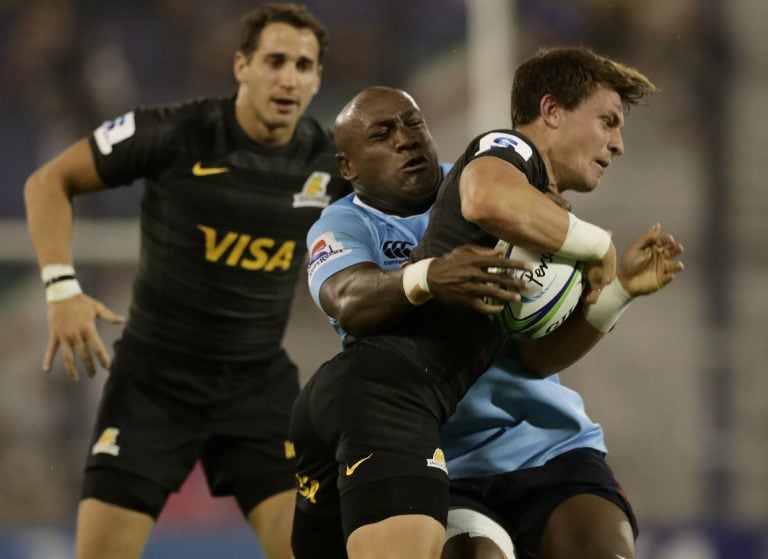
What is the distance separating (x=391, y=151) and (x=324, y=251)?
0.35 m

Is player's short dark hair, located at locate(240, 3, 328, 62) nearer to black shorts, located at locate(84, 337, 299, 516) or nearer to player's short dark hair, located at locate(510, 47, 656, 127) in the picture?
black shorts, located at locate(84, 337, 299, 516)

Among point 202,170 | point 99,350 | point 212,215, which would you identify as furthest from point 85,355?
point 202,170

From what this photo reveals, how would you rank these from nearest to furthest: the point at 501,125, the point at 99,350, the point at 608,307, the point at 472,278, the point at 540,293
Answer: the point at 472,278, the point at 540,293, the point at 608,307, the point at 99,350, the point at 501,125

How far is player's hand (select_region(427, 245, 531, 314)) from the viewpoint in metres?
2.91

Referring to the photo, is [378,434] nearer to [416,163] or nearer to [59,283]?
[416,163]

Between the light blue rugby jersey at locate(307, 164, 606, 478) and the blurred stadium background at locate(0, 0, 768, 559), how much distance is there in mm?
4161

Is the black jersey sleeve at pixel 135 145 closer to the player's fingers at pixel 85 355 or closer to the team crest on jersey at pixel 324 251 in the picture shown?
the player's fingers at pixel 85 355

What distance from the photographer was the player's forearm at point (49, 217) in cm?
432

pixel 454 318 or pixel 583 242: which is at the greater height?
pixel 583 242

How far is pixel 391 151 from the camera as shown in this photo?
135 inches

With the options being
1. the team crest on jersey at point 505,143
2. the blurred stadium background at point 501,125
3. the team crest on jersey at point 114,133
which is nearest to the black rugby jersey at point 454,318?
the team crest on jersey at point 505,143

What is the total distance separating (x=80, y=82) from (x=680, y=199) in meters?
3.59

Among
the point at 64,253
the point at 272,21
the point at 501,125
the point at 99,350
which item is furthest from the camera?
the point at 501,125

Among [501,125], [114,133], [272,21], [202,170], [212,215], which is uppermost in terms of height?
[272,21]
